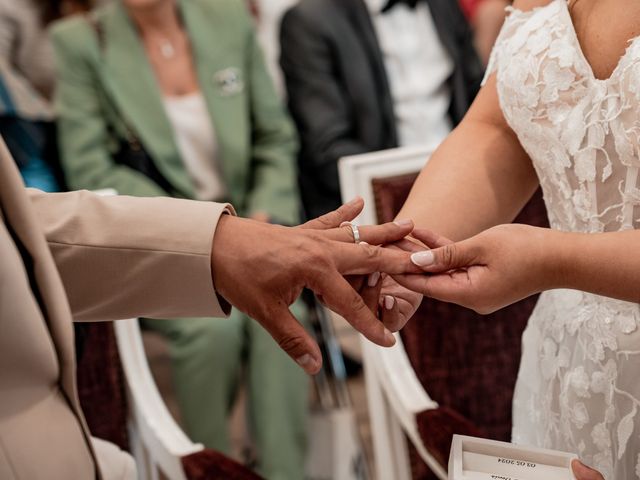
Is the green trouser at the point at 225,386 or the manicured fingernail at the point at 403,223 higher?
Result: the manicured fingernail at the point at 403,223

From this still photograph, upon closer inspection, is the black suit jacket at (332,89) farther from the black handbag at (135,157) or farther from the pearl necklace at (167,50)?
the black handbag at (135,157)

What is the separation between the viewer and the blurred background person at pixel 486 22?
118 inches

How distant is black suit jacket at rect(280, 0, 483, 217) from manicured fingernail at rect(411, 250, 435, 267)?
60.4 inches

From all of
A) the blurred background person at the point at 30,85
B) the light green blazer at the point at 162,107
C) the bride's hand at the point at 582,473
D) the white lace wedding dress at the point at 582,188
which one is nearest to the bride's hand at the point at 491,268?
the white lace wedding dress at the point at 582,188

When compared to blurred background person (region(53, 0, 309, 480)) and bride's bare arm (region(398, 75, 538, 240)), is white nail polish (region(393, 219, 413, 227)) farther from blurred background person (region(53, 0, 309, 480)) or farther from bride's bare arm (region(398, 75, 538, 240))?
blurred background person (region(53, 0, 309, 480))

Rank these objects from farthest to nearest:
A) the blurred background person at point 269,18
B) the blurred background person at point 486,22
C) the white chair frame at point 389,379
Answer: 1. the blurred background person at point 269,18
2. the blurred background person at point 486,22
3. the white chair frame at point 389,379

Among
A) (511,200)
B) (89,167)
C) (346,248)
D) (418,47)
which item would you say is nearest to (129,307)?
(346,248)

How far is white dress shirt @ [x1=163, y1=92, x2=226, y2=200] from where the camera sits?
255 centimetres

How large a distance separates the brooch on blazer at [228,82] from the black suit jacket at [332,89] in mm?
237

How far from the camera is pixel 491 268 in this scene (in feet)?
3.61

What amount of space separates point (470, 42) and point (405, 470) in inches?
66.5

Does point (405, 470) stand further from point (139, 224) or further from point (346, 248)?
point (139, 224)

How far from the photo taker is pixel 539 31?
4.03ft

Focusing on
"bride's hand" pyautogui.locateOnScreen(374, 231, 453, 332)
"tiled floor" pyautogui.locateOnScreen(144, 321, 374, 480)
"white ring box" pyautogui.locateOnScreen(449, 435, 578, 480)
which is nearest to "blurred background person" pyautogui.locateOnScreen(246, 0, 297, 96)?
"tiled floor" pyautogui.locateOnScreen(144, 321, 374, 480)
